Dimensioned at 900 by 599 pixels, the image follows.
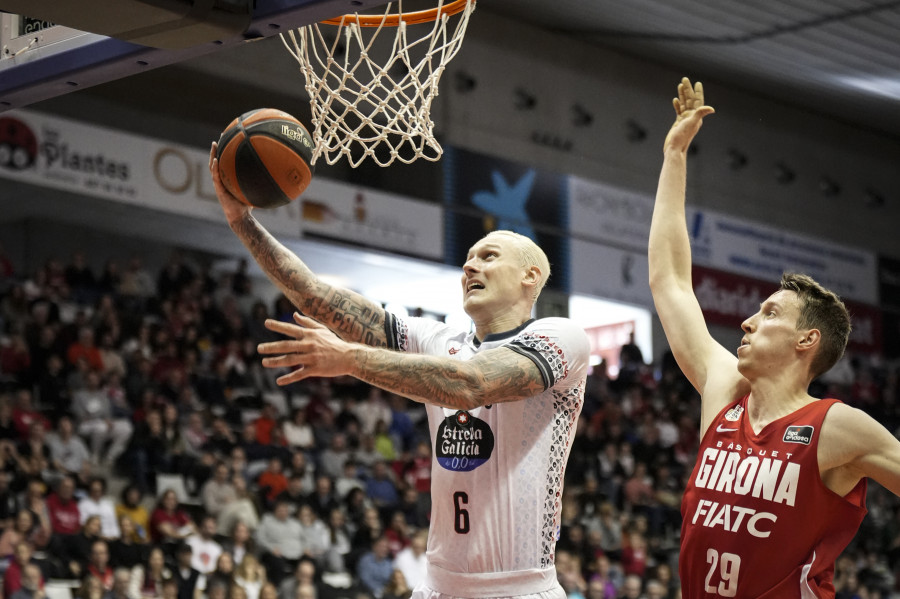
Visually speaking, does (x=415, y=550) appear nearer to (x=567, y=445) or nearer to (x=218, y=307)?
(x=218, y=307)

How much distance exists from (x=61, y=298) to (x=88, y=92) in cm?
430

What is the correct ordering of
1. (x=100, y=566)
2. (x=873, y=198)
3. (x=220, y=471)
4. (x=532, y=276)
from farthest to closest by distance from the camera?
(x=873, y=198)
(x=220, y=471)
(x=100, y=566)
(x=532, y=276)

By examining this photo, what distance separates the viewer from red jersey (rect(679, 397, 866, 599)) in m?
3.33

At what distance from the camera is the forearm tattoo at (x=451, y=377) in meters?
3.10

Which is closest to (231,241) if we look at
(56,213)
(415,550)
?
(56,213)

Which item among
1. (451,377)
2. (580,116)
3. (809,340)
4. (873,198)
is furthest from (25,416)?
(873,198)

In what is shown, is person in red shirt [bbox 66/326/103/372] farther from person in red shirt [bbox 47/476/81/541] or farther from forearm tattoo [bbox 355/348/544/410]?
forearm tattoo [bbox 355/348/544/410]

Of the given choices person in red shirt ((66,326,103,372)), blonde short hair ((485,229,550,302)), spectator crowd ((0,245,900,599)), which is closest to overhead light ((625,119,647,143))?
spectator crowd ((0,245,900,599))

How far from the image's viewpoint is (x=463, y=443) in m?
3.71

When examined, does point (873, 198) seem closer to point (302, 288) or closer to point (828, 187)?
point (828, 187)

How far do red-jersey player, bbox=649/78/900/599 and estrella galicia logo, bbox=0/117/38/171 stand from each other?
459 inches

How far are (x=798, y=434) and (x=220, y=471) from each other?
909cm

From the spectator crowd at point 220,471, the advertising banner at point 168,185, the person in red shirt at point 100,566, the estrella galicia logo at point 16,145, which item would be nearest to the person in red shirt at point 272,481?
the spectator crowd at point 220,471

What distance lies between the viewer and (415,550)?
1192cm
